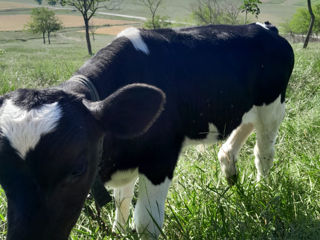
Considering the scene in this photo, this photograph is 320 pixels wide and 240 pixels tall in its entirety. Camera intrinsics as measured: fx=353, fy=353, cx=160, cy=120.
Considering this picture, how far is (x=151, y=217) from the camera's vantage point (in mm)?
2494

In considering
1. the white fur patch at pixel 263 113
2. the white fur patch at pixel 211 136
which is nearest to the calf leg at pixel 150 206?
the white fur patch at pixel 211 136

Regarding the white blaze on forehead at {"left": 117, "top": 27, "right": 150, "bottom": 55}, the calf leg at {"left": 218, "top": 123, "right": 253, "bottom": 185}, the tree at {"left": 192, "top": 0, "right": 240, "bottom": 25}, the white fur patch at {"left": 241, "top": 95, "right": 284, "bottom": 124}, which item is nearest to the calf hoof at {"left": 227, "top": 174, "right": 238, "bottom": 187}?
the calf leg at {"left": 218, "top": 123, "right": 253, "bottom": 185}

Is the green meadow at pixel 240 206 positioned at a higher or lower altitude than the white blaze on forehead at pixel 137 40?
lower

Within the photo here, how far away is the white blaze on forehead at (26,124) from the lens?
5.42ft

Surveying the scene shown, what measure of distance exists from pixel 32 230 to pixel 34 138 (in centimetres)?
41

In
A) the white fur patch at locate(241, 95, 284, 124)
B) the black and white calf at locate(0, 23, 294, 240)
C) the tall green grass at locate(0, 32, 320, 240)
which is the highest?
the black and white calf at locate(0, 23, 294, 240)

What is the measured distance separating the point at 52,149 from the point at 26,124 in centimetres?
18

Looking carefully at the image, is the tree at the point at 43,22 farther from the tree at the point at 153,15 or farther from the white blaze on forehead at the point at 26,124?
the white blaze on forehead at the point at 26,124

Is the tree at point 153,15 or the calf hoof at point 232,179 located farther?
the tree at point 153,15

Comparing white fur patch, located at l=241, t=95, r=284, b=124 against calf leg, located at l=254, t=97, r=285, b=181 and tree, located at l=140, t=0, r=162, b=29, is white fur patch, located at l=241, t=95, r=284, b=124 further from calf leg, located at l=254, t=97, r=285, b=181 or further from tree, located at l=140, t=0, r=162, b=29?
tree, located at l=140, t=0, r=162, b=29

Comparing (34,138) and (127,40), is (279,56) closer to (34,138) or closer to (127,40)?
(127,40)

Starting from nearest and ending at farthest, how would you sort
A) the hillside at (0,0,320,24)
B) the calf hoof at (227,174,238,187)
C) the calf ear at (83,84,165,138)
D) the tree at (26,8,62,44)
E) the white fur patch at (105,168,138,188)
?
the calf ear at (83,84,165,138), the white fur patch at (105,168,138,188), the calf hoof at (227,174,238,187), the tree at (26,8,62,44), the hillside at (0,0,320,24)

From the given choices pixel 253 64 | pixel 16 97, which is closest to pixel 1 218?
pixel 16 97

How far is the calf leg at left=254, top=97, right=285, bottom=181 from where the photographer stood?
3.80 m
